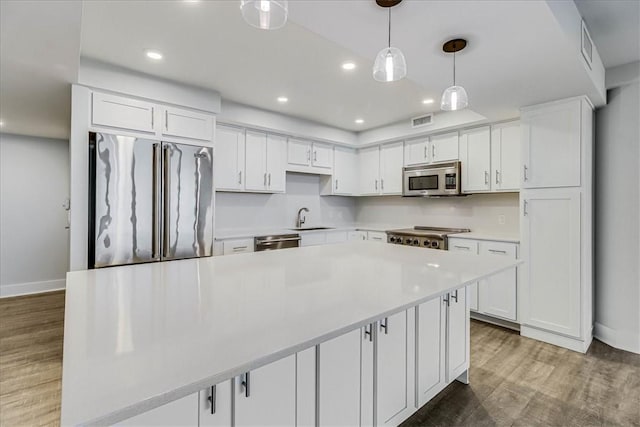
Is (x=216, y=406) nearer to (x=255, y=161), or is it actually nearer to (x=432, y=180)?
(x=255, y=161)

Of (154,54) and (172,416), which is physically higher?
(154,54)

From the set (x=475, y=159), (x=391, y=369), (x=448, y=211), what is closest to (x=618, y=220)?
(x=475, y=159)

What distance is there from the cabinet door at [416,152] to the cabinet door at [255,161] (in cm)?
204

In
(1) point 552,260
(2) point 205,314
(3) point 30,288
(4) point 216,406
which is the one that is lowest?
(3) point 30,288

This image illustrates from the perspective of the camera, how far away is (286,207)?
15.9ft

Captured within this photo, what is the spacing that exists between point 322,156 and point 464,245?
239 cm

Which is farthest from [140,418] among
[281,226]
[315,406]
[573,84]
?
[281,226]

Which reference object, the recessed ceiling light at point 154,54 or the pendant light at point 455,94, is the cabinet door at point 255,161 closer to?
the recessed ceiling light at point 154,54

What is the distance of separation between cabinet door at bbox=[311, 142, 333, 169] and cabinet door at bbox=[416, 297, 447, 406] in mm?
3215

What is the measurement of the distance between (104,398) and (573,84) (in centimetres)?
332

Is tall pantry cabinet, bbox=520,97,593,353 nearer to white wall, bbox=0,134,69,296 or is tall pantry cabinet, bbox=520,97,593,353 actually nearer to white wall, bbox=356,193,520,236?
white wall, bbox=356,193,520,236

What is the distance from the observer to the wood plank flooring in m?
1.89

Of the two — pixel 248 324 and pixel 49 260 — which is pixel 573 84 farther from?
pixel 49 260

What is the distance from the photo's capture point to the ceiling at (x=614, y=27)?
6.56 feet
